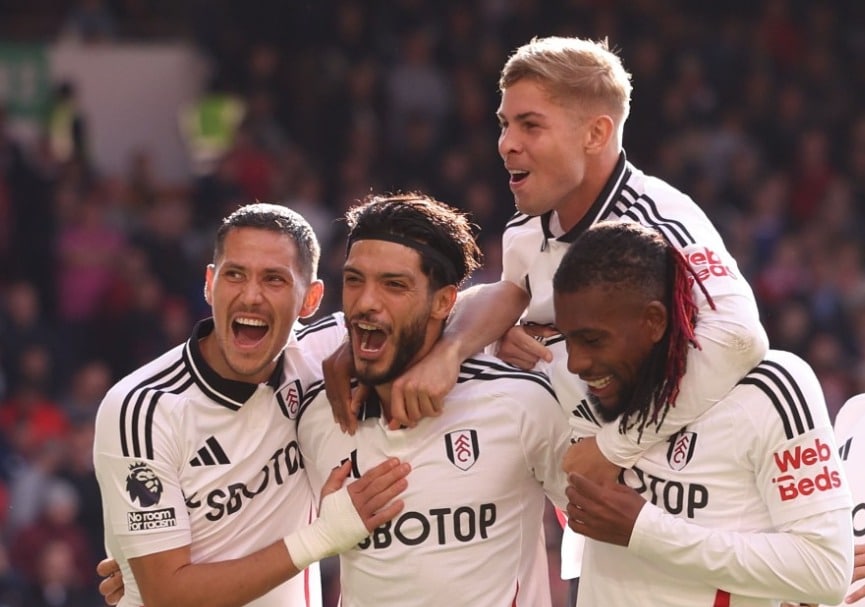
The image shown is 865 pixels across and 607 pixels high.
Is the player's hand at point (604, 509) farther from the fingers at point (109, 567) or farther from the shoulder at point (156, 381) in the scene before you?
the fingers at point (109, 567)

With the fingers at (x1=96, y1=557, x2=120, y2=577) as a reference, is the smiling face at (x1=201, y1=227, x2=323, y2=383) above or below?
above

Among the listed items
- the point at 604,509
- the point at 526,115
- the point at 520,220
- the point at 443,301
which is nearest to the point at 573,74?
the point at 526,115

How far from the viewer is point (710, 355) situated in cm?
434

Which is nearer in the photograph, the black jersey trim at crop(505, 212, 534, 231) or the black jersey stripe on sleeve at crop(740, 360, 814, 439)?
the black jersey stripe on sleeve at crop(740, 360, 814, 439)

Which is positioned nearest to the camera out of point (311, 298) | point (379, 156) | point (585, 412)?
point (585, 412)

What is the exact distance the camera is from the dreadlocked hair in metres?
4.34

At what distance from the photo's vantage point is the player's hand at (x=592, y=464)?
4.50 meters

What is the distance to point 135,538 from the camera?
16.0 ft

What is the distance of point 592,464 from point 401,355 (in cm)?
69

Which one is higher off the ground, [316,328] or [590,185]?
[590,185]

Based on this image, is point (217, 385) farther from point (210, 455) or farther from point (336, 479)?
point (336, 479)

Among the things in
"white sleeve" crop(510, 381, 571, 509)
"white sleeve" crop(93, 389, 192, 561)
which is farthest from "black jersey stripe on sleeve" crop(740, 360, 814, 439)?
"white sleeve" crop(93, 389, 192, 561)

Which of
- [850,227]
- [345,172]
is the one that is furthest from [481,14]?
[850,227]

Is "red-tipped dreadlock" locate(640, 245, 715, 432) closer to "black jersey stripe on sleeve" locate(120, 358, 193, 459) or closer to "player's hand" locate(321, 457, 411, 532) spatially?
"player's hand" locate(321, 457, 411, 532)
